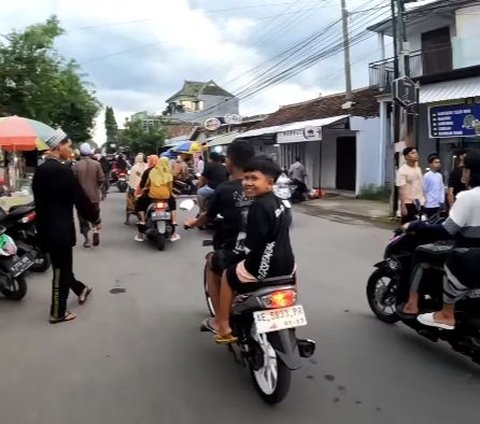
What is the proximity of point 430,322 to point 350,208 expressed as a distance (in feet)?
41.1

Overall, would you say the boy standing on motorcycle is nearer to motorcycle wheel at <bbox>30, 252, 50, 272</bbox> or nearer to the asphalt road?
the asphalt road

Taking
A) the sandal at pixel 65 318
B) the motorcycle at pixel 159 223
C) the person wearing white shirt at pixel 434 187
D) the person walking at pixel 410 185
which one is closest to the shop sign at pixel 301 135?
the person wearing white shirt at pixel 434 187

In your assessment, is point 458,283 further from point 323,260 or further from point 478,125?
point 478,125

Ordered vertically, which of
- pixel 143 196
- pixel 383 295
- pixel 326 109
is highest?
pixel 326 109

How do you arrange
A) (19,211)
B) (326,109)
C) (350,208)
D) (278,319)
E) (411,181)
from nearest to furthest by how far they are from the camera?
(278,319) → (19,211) → (411,181) → (350,208) → (326,109)

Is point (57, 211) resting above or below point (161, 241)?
above

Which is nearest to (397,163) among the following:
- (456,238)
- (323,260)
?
(323,260)

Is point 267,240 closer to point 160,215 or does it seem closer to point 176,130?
point 160,215

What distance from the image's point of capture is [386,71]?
20.4m

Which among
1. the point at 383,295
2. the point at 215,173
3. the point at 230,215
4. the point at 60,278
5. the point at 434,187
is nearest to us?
the point at 230,215

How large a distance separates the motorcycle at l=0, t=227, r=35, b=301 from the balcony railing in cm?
1542

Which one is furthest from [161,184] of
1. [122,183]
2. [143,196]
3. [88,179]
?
[122,183]

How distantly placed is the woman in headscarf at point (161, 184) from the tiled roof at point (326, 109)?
12.8 m

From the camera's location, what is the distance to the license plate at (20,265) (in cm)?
618
